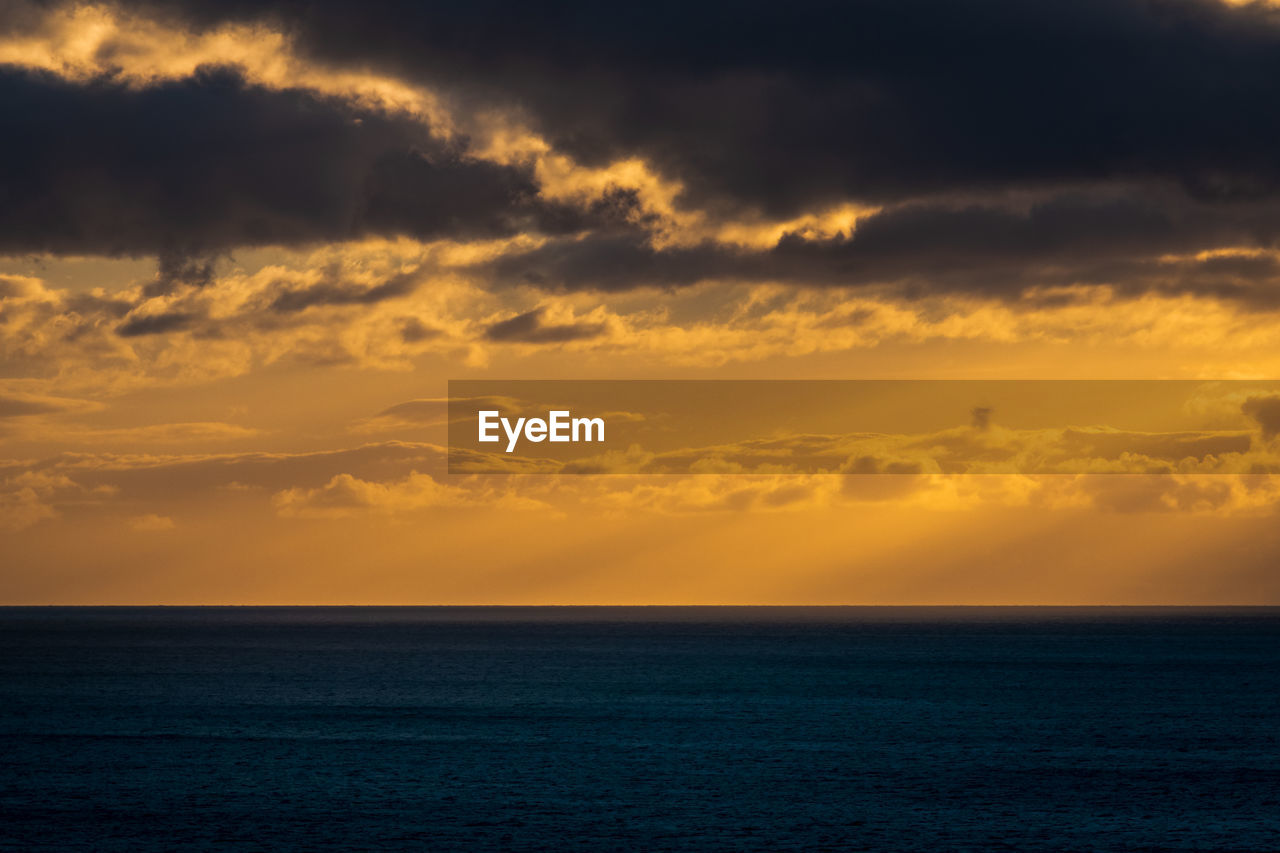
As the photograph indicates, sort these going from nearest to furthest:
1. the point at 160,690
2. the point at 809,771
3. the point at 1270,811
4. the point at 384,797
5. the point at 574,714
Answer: the point at 1270,811 < the point at 384,797 < the point at 809,771 < the point at 574,714 < the point at 160,690

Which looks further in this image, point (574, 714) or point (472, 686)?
point (472, 686)

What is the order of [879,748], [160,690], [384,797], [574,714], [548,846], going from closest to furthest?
[548,846] → [384,797] → [879,748] → [574,714] → [160,690]

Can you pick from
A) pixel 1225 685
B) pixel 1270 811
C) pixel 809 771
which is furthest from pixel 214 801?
pixel 1225 685

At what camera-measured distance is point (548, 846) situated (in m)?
60.0

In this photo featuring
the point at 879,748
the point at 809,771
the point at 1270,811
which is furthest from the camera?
the point at 879,748

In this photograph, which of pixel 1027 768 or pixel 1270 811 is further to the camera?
pixel 1027 768

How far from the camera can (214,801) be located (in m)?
71.4

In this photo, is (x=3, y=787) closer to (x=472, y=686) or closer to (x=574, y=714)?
(x=574, y=714)

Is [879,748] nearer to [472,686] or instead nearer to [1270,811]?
[1270,811]

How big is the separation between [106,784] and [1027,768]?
177ft

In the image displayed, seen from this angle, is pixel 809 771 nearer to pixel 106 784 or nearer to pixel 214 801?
pixel 214 801

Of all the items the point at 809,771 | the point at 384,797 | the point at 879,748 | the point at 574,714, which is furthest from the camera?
the point at 574,714

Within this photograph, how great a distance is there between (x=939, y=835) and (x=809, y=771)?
20925mm

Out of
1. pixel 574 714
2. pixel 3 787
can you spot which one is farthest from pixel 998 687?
pixel 3 787
